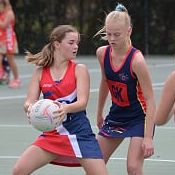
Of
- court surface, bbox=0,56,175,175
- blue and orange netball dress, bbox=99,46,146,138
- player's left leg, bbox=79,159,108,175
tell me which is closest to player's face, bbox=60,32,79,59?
blue and orange netball dress, bbox=99,46,146,138

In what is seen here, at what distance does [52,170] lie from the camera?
8.62 meters

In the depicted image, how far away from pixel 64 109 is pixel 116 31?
790mm

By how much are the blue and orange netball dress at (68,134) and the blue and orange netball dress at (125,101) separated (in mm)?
417

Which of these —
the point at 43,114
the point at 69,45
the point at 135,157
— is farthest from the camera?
the point at 135,157

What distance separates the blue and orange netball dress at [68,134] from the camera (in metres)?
6.26

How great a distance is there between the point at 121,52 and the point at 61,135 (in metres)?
0.90

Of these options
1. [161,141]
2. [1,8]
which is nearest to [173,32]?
[1,8]

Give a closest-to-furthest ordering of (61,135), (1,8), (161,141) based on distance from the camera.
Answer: (61,135), (161,141), (1,8)

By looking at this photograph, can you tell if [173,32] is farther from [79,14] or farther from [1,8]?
[1,8]

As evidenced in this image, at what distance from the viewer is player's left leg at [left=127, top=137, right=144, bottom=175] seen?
6609 mm

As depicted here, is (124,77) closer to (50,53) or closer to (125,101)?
(125,101)

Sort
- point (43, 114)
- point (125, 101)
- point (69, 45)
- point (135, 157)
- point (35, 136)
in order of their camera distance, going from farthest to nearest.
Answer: point (35, 136) < point (125, 101) < point (135, 157) < point (69, 45) < point (43, 114)

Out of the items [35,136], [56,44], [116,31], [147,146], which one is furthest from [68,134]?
[35,136]

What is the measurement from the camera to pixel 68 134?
632 centimetres
